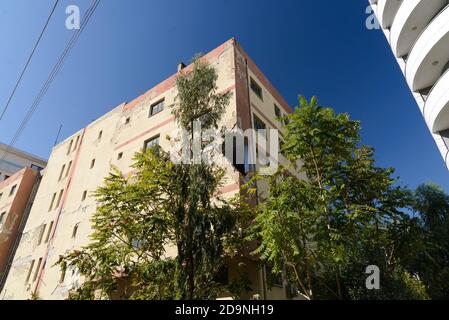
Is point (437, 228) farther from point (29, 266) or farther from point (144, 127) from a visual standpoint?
point (29, 266)

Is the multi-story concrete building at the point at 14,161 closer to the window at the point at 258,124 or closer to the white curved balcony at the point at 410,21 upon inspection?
the window at the point at 258,124

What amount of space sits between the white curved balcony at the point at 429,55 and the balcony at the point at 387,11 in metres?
3.43

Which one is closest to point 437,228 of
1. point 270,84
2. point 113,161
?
point 270,84

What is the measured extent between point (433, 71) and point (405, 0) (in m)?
3.28

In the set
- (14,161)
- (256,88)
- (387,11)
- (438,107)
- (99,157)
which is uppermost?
(14,161)

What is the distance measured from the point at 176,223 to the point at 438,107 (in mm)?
10731

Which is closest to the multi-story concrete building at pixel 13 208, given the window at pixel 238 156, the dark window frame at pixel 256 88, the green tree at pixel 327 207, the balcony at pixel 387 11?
the window at pixel 238 156

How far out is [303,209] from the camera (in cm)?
864

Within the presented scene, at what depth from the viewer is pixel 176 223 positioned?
998 centimetres

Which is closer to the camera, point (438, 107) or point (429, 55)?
point (438, 107)

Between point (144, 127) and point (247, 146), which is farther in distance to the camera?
point (144, 127)

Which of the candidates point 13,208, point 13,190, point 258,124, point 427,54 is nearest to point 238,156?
point 258,124

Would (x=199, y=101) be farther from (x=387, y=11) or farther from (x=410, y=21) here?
(x=387, y=11)

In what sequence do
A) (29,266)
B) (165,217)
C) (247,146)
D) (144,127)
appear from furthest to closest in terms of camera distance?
1. (29,266)
2. (144,127)
3. (247,146)
4. (165,217)
